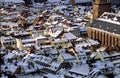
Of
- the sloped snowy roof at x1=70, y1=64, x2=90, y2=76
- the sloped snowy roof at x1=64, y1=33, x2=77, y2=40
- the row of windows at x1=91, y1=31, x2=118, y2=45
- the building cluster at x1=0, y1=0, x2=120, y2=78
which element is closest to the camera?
the sloped snowy roof at x1=70, y1=64, x2=90, y2=76

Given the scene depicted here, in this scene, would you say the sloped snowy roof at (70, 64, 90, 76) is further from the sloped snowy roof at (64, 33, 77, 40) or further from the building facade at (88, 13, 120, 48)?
the sloped snowy roof at (64, 33, 77, 40)

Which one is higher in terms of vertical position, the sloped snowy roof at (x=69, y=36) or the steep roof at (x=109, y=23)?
the steep roof at (x=109, y=23)

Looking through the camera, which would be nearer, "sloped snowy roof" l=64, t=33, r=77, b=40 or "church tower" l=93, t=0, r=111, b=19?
"sloped snowy roof" l=64, t=33, r=77, b=40

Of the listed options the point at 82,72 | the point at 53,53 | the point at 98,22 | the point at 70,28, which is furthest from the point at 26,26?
the point at 82,72

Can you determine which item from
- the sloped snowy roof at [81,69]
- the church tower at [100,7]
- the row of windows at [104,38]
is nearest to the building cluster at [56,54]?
the sloped snowy roof at [81,69]

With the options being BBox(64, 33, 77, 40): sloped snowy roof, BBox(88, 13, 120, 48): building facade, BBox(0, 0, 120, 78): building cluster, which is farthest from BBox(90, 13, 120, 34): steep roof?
BBox(64, 33, 77, 40): sloped snowy roof

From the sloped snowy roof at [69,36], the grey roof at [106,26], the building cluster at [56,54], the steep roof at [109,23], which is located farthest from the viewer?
the sloped snowy roof at [69,36]

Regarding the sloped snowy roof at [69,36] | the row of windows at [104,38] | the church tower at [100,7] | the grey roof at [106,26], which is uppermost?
the church tower at [100,7]

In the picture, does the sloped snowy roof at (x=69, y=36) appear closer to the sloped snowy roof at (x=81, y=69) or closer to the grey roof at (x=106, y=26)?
the grey roof at (x=106, y=26)

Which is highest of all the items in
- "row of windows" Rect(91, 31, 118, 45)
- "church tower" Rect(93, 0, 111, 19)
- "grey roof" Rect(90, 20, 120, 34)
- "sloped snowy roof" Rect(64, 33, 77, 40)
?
"church tower" Rect(93, 0, 111, 19)

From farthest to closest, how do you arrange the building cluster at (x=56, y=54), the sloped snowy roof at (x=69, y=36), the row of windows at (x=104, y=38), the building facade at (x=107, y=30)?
1. the sloped snowy roof at (x=69, y=36)
2. the row of windows at (x=104, y=38)
3. the building facade at (x=107, y=30)
4. the building cluster at (x=56, y=54)

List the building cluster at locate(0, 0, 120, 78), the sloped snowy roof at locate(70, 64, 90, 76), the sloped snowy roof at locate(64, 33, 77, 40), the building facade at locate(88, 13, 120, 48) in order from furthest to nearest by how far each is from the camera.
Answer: the sloped snowy roof at locate(64, 33, 77, 40)
the building facade at locate(88, 13, 120, 48)
the building cluster at locate(0, 0, 120, 78)
the sloped snowy roof at locate(70, 64, 90, 76)

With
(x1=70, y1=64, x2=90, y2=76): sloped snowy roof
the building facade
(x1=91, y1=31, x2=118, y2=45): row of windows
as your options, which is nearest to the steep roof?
the building facade

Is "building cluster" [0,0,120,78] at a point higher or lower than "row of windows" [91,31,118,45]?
higher
